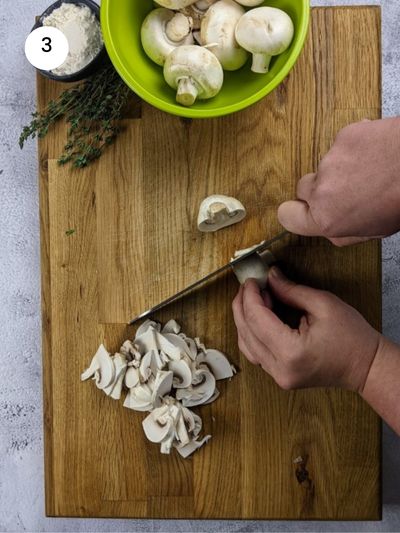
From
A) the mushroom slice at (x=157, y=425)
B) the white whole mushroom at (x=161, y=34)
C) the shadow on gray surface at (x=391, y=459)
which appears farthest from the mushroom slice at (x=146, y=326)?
the shadow on gray surface at (x=391, y=459)

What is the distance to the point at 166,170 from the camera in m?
1.04

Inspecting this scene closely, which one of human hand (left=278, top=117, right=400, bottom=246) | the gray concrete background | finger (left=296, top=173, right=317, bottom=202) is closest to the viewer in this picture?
human hand (left=278, top=117, right=400, bottom=246)

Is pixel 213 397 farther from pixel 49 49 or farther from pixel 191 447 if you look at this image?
pixel 49 49

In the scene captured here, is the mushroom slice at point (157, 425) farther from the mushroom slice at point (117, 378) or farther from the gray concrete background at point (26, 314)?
the gray concrete background at point (26, 314)

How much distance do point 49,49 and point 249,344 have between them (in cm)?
56

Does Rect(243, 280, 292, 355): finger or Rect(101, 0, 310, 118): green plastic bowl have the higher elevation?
Rect(101, 0, 310, 118): green plastic bowl

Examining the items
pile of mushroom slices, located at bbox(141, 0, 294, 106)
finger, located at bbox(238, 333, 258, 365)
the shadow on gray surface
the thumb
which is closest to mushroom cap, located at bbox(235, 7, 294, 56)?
pile of mushroom slices, located at bbox(141, 0, 294, 106)

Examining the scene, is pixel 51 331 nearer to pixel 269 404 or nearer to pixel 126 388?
pixel 126 388

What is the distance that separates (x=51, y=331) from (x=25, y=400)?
0.29 meters

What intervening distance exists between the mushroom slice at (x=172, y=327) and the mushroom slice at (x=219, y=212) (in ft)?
0.53

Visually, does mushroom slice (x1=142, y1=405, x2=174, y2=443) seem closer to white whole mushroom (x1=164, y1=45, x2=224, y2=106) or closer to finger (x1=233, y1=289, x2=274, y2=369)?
finger (x1=233, y1=289, x2=274, y2=369)

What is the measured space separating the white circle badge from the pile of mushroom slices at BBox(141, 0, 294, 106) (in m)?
0.13

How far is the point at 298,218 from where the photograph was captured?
0.90 m

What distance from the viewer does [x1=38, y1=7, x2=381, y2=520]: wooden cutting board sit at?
1.02m
